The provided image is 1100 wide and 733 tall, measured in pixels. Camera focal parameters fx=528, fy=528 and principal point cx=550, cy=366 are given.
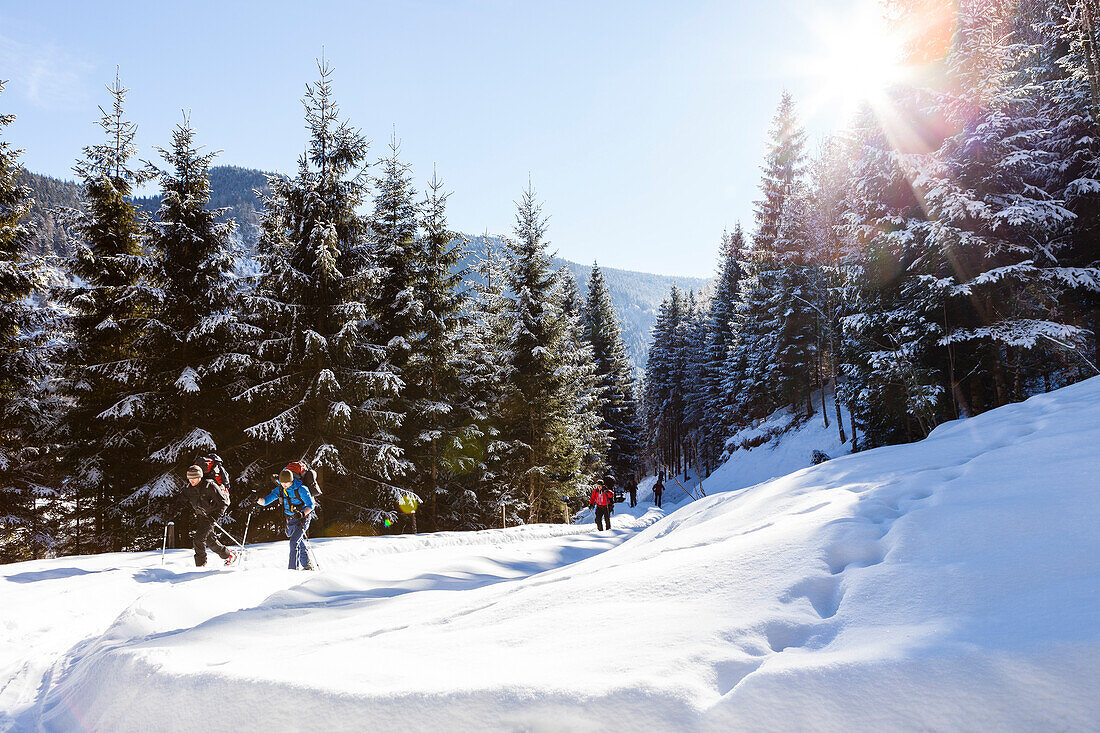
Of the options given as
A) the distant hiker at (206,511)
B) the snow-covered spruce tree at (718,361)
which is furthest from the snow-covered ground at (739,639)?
the snow-covered spruce tree at (718,361)

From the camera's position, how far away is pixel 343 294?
1686cm

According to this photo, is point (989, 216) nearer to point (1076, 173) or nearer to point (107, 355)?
point (1076, 173)

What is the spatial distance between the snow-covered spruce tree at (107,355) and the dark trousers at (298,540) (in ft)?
25.5

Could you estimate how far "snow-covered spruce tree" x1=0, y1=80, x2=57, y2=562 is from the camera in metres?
14.2

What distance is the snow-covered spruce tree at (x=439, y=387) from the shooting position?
1911cm

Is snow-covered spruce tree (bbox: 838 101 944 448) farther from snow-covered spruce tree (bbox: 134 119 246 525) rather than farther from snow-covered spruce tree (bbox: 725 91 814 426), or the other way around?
snow-covered spruce tree (bbox: 134 119 246 525)

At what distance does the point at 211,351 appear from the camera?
15938 mm

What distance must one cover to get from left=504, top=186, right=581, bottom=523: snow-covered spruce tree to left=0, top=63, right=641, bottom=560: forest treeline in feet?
8.52

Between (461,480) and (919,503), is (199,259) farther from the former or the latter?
(919,503)

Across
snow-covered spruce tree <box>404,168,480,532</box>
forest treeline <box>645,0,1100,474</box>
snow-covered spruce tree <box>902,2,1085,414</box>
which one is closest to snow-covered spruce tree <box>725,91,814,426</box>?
forest treeline <box>645,0,1100,474</box>

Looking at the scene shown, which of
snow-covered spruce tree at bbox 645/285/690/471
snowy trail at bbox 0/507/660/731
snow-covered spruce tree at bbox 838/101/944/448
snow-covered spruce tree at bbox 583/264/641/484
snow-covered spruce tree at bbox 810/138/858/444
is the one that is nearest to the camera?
snowy trail at bbox 0/507/660/731

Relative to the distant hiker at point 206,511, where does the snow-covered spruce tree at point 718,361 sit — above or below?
above

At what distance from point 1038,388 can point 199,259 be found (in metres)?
27.2

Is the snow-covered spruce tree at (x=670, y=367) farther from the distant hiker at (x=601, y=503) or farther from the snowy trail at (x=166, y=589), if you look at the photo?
the snowy trail at (x=166, y=589)
